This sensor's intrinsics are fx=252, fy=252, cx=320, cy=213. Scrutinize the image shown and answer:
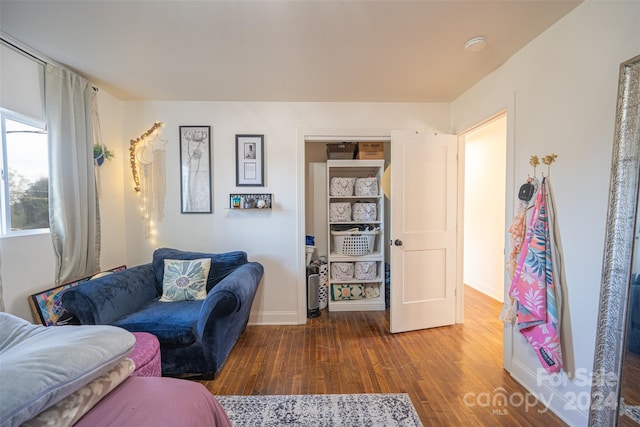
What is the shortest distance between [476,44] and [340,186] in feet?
6.00

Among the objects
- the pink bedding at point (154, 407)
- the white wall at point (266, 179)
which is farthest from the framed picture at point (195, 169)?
the pink bedding at point (154, 407)

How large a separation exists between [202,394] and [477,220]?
13.7 feet

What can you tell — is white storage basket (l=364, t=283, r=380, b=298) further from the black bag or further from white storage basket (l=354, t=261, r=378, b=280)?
the black bag

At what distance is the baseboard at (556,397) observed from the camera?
1.42m

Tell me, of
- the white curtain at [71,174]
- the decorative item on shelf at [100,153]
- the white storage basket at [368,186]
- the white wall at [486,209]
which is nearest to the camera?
the white curtain at [71,174]

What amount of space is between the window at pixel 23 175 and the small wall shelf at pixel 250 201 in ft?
4.67

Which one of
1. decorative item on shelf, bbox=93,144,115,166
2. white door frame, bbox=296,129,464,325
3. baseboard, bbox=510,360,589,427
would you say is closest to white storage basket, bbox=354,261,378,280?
white door frame, bbox=296,129,464,325

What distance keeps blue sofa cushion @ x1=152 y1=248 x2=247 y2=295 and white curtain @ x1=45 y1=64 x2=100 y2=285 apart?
514 millimetres

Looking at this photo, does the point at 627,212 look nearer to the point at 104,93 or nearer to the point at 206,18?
the point at 206,18

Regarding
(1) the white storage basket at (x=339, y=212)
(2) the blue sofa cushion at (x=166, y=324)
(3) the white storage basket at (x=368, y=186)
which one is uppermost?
(3) the white storage basket at (x=368, y=186)

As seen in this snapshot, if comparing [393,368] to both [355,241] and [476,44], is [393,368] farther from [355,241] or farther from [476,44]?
[476,44]

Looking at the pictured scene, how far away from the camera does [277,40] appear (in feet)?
5.61

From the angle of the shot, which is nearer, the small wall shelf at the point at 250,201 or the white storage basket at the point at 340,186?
the small wall shelf at the point at 250,201

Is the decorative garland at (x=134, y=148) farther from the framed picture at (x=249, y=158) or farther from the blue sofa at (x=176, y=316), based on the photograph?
the blue sofa at (x=176, y=316)
